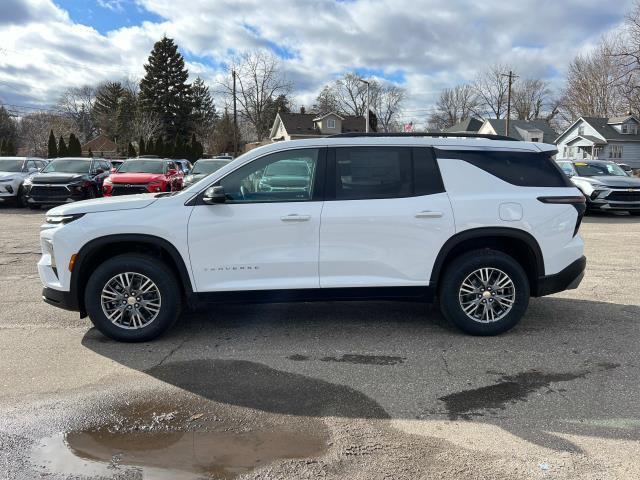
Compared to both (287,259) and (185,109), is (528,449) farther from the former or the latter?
(185,109)

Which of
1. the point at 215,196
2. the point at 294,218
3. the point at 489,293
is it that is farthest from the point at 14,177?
the point at 489,293

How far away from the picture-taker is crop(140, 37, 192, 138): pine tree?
6109 centimetres

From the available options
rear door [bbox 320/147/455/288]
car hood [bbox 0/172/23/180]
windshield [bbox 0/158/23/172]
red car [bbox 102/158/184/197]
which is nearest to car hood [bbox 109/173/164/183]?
red car [bbox 102/158/184/197]

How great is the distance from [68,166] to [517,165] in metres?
15.6

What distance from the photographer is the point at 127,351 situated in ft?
15.4

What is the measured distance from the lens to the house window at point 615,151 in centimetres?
5589

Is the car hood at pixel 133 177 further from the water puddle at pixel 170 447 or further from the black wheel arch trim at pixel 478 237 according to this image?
the water puddle at pixel 170 447

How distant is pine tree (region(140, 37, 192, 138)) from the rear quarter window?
61.3 meters

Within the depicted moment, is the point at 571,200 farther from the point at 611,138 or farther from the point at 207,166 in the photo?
the point at 611,138

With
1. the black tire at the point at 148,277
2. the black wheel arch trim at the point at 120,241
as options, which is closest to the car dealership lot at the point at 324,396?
the black tire at the point at 148,277

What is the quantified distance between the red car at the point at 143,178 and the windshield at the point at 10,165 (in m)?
4.24

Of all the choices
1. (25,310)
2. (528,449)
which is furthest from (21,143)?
(528,449)

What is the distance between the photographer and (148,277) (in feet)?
15.4

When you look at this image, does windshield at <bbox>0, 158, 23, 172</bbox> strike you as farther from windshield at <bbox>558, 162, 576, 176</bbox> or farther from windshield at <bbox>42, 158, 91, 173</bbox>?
windshield at <bbox>558, 162, 576, 176</bbox>
